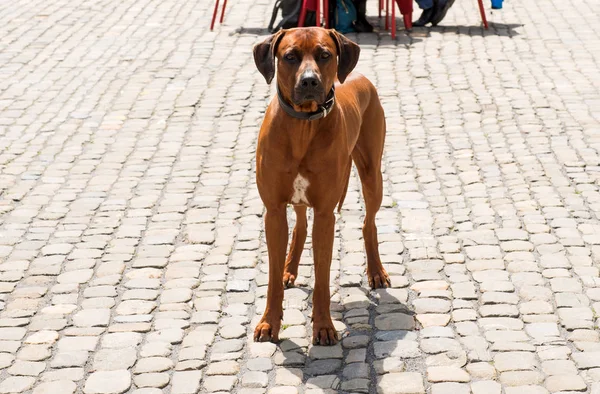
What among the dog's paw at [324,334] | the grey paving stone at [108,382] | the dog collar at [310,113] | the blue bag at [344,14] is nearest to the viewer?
the grey paving stone at [108,382]

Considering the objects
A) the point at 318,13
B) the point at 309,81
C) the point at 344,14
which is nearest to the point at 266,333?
the point at 309,81

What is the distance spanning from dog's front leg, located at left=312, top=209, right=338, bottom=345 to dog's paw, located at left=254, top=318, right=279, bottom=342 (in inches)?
8.3

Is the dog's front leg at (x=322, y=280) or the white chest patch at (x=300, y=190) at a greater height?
the white chest patch at (x=300, y=190)

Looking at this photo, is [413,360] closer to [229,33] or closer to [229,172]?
[229,172]

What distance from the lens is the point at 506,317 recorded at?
227 inches

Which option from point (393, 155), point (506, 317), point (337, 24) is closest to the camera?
point (506, 317)

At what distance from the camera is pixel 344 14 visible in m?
13.9

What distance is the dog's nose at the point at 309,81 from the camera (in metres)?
5.04

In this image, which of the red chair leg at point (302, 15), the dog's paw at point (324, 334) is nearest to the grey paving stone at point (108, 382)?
the dog's paw at point (324, 334)

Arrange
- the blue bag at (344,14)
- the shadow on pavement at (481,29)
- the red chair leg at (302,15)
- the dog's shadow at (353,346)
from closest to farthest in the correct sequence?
the dog's shadow at (353,346)
the red chair leg at (302,15)
the blue bag at (344,14)
the shadow on pavement at (481,29)

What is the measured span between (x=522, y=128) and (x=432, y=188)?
1941 millimetres

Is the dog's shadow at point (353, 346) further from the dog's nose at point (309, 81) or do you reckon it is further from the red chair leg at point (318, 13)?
the red chair leg at point (318, 13)

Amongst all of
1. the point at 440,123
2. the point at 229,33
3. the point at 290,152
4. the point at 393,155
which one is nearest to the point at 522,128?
the point at 440,123

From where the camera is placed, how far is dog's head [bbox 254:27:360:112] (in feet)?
16.6
